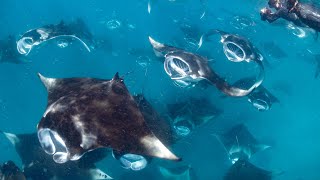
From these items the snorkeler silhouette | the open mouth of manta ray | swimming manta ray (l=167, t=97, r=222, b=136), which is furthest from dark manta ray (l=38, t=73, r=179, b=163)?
swimming manta ray (l=167, t=97, r=222, b=136)

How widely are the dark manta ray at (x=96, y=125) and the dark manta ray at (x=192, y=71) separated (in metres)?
2.88

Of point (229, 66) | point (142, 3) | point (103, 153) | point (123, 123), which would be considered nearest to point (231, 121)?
point (229, 66)

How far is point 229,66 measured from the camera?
2431 centimetres

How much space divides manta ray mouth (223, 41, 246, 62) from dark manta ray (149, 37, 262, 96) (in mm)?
1622

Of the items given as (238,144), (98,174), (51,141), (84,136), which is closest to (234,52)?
(238,144)

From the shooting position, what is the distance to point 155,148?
5074 millimetres

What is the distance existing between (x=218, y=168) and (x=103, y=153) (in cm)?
1099

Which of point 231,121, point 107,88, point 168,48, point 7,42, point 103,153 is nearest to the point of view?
point 107,88

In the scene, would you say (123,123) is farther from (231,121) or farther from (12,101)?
(12,101)

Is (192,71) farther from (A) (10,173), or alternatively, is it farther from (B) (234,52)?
(A) (10,173)

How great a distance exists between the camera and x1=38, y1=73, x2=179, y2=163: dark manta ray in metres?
5.14

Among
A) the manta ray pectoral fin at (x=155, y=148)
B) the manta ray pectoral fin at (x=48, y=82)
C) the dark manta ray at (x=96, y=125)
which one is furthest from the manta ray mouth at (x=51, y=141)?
the manta ray pectoral fin at (x=48, y=82)

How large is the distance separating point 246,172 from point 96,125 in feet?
26.7

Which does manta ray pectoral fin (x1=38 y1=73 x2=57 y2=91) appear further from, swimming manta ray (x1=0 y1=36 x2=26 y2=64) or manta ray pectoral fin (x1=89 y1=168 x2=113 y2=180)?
swimming manta ray (x1=0 y1=36 x2=26 y2=64)
